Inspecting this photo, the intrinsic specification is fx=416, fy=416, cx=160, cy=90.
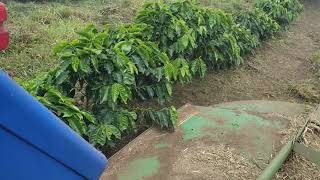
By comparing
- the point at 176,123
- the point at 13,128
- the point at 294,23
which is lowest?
the point at 294,23

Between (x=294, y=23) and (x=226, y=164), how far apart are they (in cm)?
605

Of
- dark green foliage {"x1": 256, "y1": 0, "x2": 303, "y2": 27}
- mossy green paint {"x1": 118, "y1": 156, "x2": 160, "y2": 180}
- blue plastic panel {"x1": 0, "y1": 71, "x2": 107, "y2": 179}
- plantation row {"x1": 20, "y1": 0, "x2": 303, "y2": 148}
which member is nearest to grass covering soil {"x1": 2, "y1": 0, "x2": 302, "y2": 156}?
plantation row {"x1": 20, "y1": 0, "x2": 303, "y2": 148}

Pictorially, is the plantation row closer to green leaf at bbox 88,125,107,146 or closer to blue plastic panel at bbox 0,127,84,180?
green leaf at bbox 88,125,107,146

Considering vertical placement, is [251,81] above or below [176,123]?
below

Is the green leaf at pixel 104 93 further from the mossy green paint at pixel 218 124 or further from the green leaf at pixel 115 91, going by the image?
the mossy green paint at pixel 218 124

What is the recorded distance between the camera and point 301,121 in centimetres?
351

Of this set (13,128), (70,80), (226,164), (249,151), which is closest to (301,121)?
(249,151)

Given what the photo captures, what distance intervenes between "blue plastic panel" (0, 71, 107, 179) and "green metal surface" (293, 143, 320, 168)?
79.5 inches

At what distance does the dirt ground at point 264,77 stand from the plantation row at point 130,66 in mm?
270

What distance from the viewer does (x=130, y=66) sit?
327cm

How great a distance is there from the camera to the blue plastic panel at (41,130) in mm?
1005

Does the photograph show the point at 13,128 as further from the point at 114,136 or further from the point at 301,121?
the point at 301,121

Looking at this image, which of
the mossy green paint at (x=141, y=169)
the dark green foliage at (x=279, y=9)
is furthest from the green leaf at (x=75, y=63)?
the dark green foliage at (x=279, y=9)

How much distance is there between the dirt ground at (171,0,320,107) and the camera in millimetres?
4641
